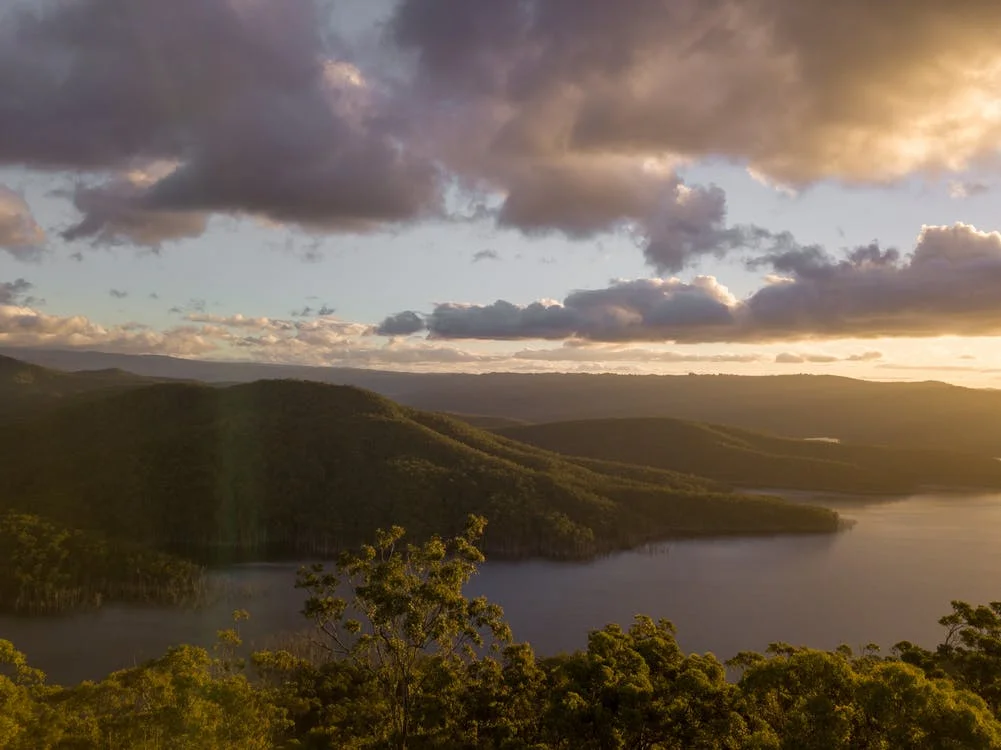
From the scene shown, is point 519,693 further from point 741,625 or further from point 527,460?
point 527,460

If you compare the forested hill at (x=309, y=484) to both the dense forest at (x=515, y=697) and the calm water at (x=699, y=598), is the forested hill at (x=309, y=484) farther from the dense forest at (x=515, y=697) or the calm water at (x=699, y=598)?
the dense forest at (x=515, y=697)

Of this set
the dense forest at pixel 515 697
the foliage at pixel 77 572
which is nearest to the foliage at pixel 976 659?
the dense forest at pixel 515 697

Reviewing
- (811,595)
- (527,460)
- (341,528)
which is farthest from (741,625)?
(527,460)

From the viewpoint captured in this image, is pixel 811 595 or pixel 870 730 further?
pixel 811 595

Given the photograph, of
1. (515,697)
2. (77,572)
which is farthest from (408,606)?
(77,572)

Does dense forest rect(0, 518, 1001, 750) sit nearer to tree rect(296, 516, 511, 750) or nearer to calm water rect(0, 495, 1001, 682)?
tree rect(296, 516, 511, 750)

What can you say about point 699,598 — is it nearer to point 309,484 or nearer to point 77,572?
point 309,484
